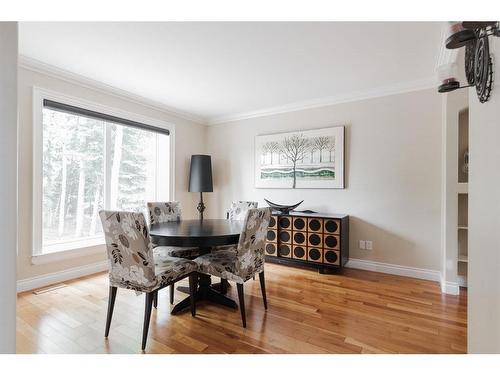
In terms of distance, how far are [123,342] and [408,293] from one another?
2.60 m

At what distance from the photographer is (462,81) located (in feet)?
8.09

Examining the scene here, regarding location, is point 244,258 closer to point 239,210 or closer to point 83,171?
point 239,210

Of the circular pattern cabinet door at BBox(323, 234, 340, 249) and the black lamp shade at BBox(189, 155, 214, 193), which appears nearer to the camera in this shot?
the circular pattern cabinet door at BBox(323, 234, 340, 249)

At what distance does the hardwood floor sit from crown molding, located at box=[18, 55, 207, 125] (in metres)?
2.26

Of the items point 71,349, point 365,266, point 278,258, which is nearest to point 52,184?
point 71,349

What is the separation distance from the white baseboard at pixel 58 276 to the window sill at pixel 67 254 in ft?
0.49

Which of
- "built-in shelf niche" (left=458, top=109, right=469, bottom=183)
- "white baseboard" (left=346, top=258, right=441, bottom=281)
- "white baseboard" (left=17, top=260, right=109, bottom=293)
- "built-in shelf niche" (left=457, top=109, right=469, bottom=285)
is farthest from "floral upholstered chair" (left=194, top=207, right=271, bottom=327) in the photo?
"built-in shelf niche" (left=458, top=109, right=469, bottom=183)

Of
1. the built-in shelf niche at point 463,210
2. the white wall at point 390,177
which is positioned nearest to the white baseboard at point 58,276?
the white wall at point 390,177

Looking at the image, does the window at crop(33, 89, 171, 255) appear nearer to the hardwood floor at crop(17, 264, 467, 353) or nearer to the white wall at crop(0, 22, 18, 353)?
the hardwood floor at crop(17, 264, 467, 353)

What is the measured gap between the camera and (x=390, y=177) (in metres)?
3.17

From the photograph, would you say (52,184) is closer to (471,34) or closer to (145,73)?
(145,73)

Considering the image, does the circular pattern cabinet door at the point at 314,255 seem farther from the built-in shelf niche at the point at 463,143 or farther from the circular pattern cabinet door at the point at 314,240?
the built-in shelf niche at the point at 463,143

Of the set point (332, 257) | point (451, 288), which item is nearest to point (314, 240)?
point (332, 257)

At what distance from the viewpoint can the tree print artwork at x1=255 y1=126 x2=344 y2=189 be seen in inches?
137
